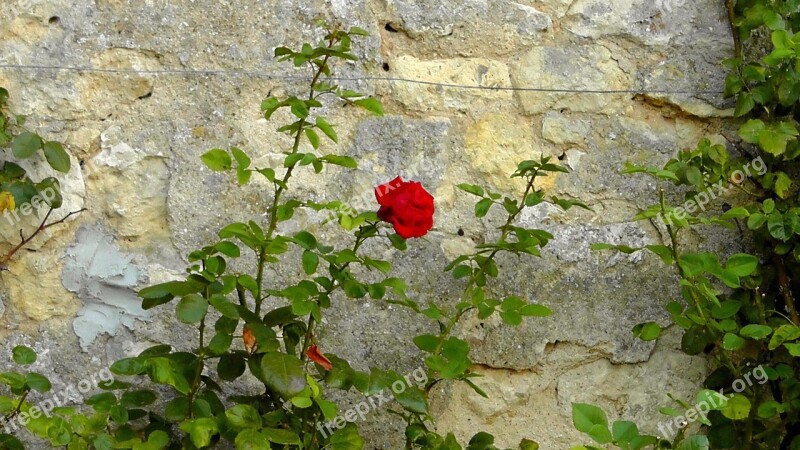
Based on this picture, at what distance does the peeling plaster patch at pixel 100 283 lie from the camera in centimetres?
184

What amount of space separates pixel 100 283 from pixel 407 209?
672 mm

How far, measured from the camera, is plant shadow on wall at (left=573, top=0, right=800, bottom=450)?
1.86m

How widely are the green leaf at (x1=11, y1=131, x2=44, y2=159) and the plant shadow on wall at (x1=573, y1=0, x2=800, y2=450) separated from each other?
1.11m

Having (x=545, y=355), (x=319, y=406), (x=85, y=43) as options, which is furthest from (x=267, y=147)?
(x=545, y=355)

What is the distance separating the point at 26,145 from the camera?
1.76 metres

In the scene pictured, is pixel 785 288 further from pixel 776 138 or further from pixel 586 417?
pixel 586 417

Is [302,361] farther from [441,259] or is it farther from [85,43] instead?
[85,43]

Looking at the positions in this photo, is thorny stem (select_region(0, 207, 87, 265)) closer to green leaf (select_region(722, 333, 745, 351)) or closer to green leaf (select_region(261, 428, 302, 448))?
green leaf (select_region(261, 428, 302, 448))

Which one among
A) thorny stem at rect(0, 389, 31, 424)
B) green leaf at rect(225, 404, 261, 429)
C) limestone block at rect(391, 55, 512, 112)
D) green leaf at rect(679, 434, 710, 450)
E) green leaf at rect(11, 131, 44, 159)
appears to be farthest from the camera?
limestone block at rect(391, 55, 512, 112)

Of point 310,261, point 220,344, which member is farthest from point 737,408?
point 220,344

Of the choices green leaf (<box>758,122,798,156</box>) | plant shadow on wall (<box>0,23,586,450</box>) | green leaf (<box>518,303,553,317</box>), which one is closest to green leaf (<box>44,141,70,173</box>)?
plant shadow on wall (<box>0,23,586,450</box>)

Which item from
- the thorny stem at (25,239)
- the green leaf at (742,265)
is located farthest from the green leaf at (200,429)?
the green leaf at (742,265)

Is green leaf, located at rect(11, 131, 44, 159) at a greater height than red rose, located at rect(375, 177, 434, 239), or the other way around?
red rose, located at rect(375, 177, 434, 239)

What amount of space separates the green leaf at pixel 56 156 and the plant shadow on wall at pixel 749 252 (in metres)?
1.06
